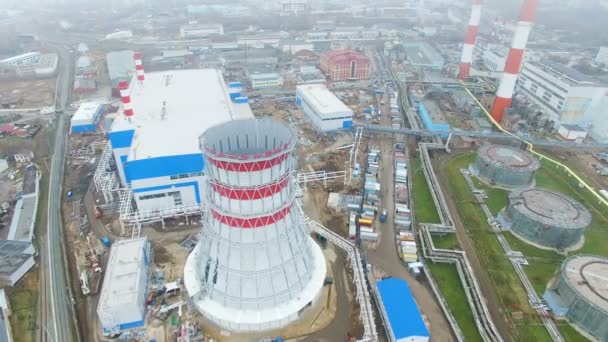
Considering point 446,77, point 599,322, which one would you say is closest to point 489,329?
point 599,322

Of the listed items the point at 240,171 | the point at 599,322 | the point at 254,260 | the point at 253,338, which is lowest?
the point at 253,338

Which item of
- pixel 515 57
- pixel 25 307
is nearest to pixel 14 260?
pixel 25 307

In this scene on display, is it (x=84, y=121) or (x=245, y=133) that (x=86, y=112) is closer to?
(x=84, y=121)

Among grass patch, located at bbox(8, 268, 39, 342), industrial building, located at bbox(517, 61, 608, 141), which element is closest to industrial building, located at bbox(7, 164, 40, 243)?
grass patch, located at bbox(8, 268, 39, 342)

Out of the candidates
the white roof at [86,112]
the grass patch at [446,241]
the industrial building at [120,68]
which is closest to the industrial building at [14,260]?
the white roof at [86,112]

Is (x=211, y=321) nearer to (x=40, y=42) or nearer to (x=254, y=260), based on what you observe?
(x=254, y=260)
